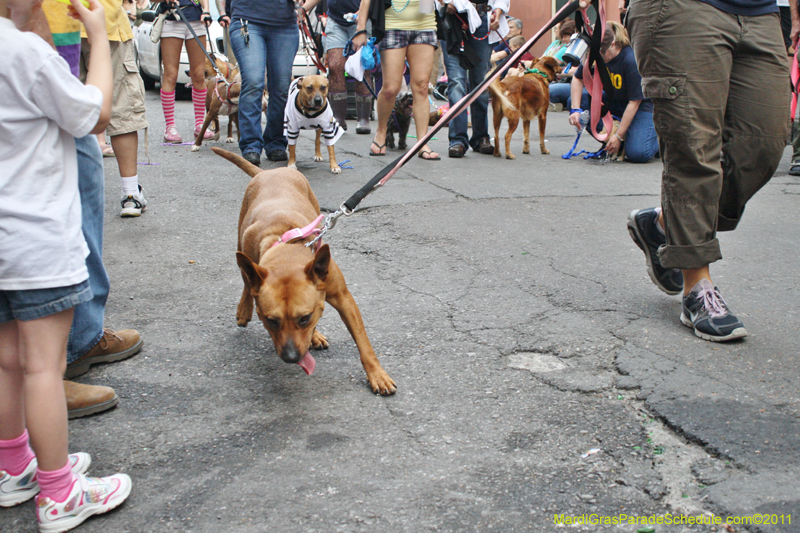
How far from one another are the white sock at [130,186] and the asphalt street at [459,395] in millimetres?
330

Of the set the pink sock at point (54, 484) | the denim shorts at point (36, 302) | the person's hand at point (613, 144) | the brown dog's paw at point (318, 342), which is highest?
the denim shorts at point (36, 302)

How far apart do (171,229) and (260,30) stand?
103 inches

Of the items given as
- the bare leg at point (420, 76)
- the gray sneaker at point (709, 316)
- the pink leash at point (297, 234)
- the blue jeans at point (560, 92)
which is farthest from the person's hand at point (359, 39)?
the blue jeans at point (560, 92)

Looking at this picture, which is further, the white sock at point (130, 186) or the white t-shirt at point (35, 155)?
the white sock at point (130, 186)

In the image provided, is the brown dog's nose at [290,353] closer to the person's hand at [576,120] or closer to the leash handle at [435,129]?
the leash handle at [435,129]

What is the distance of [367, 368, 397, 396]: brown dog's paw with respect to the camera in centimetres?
264

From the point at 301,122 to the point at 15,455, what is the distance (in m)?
5.32

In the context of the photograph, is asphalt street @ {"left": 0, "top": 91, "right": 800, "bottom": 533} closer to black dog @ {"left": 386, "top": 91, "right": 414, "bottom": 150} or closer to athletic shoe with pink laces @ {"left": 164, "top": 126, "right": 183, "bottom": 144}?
black dog @ {"left": 386, "top": 91, "right": 414, "bottom": 150}

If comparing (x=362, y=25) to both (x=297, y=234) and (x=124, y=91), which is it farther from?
(x=297, y=234)

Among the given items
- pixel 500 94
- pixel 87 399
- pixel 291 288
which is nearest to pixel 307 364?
pixel 291 288

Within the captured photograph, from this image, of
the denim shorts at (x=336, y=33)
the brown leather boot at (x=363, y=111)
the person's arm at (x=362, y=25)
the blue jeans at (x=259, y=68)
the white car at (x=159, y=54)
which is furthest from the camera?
the white car at (x=159, y=54)

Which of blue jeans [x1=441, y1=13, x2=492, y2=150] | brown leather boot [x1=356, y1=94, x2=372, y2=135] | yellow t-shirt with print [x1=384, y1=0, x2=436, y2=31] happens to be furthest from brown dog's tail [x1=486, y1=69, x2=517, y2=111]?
brown leather boot [x1=356, y1=94, x2=372, y2=135]

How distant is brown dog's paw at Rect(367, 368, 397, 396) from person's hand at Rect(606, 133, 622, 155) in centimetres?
575

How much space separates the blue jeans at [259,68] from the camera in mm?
6566
